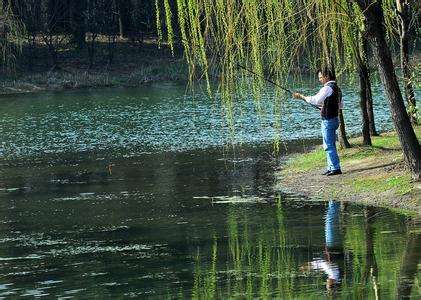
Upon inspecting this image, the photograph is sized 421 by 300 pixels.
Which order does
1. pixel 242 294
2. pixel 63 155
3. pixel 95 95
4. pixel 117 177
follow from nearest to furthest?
pixel 242 294 → pixel 117 177 → pixel 63 155 → pixel 95 95

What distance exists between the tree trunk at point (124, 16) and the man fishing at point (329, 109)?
189 feet

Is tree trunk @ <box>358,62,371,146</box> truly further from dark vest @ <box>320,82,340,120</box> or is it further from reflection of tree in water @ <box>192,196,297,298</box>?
reflection of tree in water @ <box>192,196,297,298</box>

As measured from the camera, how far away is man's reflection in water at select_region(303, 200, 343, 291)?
10046 millimetres

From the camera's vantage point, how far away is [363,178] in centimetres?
1688

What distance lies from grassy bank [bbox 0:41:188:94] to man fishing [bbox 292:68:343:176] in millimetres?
43425

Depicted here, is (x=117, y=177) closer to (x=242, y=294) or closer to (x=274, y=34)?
(x=274, y=34)

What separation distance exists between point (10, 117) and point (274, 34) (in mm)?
29145

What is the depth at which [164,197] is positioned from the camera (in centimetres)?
1786

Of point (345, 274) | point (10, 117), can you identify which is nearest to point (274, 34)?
point (345, 274)

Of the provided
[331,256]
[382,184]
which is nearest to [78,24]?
[382,184]

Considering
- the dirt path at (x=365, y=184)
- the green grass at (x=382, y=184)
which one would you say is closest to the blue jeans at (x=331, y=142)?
the dirt path at (x=365, y=184)

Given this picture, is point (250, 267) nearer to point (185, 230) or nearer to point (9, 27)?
point (185, 230)

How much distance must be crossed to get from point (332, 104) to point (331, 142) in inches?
25.9

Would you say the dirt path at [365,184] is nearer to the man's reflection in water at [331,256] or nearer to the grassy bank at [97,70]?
the man's reflection in water at [331,256]
